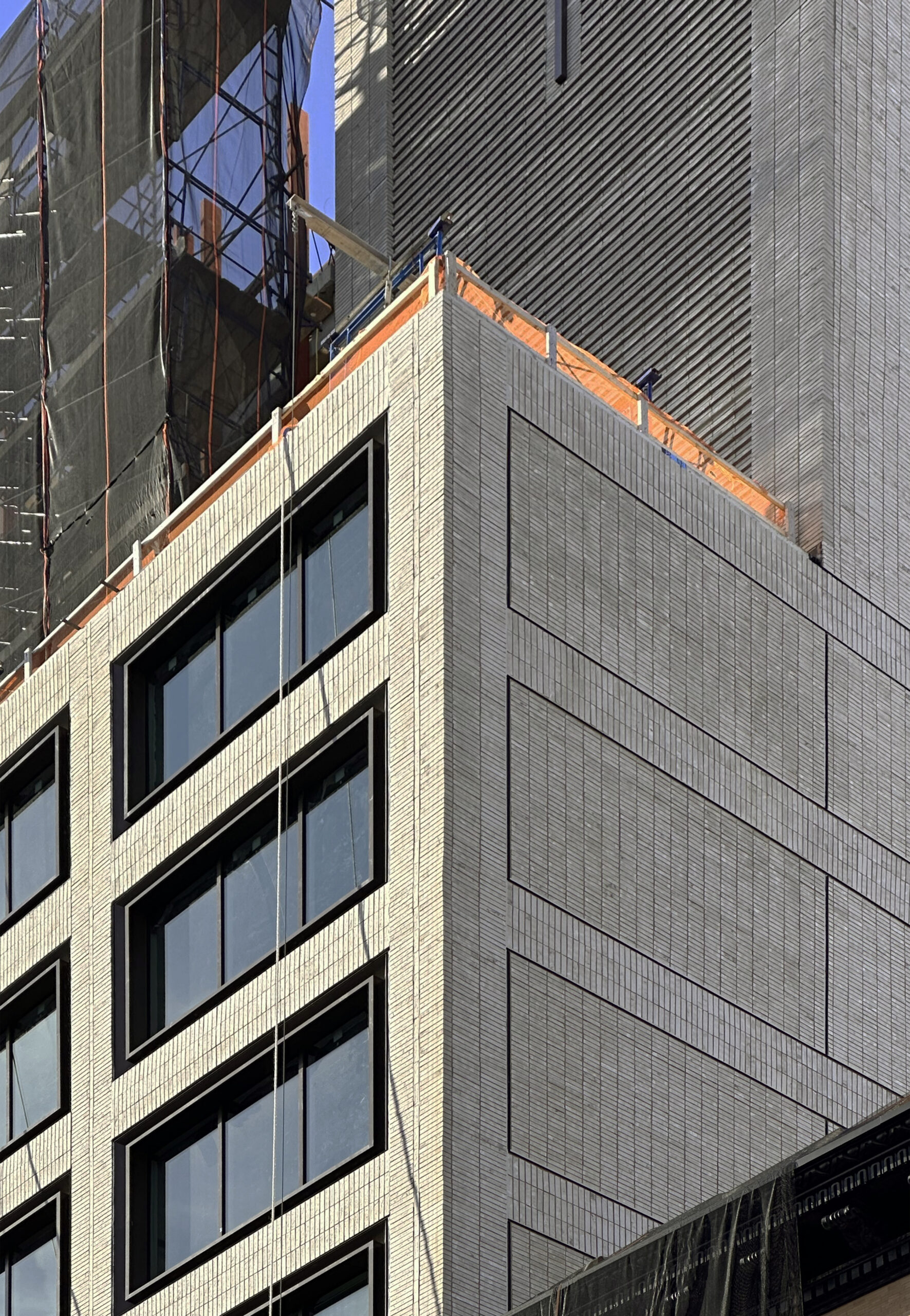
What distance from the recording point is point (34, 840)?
141 feet

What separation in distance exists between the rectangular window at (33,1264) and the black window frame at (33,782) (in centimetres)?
476

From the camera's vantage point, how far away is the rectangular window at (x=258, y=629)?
37.1m

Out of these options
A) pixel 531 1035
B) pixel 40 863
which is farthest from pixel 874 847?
pixel 40 863

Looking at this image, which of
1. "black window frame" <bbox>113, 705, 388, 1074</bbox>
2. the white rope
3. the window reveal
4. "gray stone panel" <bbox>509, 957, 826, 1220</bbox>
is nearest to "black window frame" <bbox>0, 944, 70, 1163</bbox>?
"black window frame" <bbox>113, 705, 388, 1074</bbox>

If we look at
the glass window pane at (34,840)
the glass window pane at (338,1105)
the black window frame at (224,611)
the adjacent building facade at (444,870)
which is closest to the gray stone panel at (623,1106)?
the adjacent building facade at (444,870)

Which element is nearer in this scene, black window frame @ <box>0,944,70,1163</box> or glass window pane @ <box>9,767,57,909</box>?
black window frame @ <box>0,944,70,1163</box>

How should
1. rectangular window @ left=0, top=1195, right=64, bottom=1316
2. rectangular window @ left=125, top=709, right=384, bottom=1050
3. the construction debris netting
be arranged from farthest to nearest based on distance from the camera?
the construction debris netting
rectangular window @ left=0, top=1195, right=64, bottom=1316
rectangular window @ left=125, top=709, right=384, bottom=1050

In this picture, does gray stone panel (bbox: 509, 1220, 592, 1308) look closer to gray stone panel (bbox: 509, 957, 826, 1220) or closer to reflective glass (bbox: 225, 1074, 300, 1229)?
gray stone panel (bbox: 509, 957, 826, 1220)

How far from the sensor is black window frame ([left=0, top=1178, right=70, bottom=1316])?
129 feet

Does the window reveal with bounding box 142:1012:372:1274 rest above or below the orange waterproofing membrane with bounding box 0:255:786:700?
below

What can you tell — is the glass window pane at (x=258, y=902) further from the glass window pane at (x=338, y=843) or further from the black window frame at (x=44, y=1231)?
the black window frame at (x=44, y=1231)

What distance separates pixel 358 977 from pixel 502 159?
781 inches

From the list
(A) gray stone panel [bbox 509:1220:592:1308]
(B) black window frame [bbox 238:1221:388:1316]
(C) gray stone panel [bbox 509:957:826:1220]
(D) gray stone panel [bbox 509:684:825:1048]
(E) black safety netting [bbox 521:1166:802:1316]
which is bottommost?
(E) black safety netting [bbox 521:1166:802:1316]

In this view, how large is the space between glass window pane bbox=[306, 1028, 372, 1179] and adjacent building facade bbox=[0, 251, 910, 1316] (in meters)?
0.05
